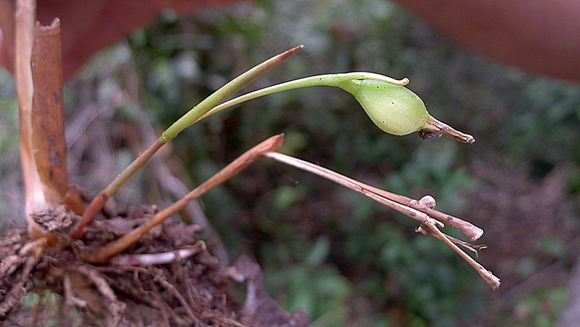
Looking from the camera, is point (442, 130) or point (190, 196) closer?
point (442, 130)

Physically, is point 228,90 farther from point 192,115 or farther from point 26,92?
point 26,92

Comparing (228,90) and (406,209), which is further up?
(228,90)

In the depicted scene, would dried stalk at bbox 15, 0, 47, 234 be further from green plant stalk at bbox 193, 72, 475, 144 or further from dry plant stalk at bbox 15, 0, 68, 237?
green plant stalk at bbox 193, 72, 475, 144

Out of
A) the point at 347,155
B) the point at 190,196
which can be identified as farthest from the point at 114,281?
the point at 347,155

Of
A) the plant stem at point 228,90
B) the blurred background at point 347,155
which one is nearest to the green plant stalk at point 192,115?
the plant stem at point 228,90

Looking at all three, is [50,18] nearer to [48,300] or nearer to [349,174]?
[48,300]

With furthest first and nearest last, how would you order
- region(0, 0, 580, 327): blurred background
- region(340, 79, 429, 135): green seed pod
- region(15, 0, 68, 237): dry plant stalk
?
region(0, 0, 580, 327): blurred background
region(15, 0, 68, 237): dry plant stalk
region(340, 79, 429, 135): green seed pod

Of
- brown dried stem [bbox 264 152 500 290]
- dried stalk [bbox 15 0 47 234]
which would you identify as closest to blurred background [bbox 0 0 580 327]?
dried stalk [bbox 15 0 47 234]

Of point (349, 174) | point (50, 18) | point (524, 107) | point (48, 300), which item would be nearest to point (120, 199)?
point (50, 18)
